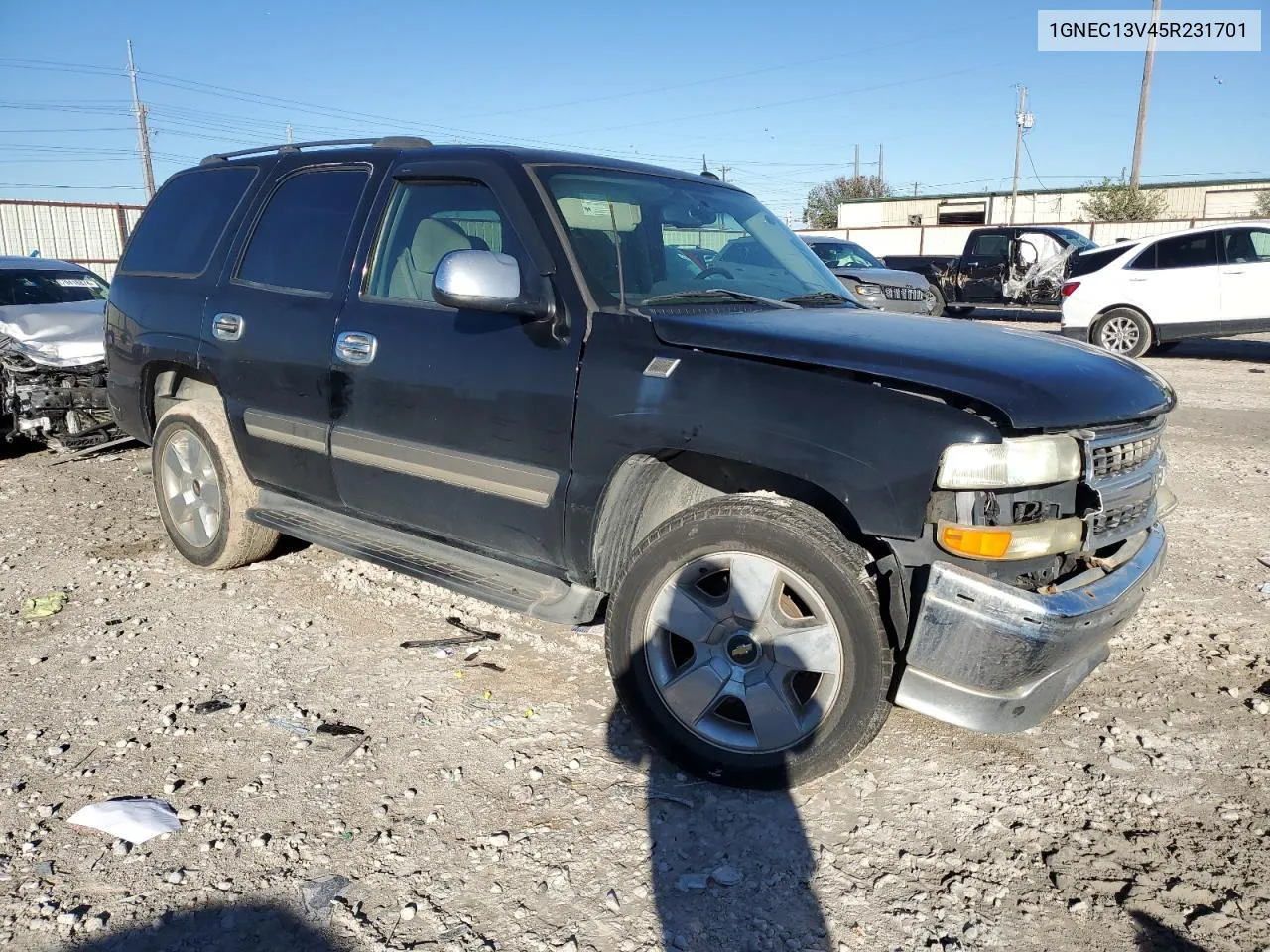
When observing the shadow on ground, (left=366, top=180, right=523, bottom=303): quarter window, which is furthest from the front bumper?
(left=366, top=180, right=523, bottom=303): quarter window

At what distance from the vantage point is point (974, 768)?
3.03 metres

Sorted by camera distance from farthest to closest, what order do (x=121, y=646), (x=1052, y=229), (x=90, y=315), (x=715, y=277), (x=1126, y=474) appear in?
(x=1052, y=229), (x=90, y=315), (x=121, y=646), (x=715, y=277), (x=1126, y=474)

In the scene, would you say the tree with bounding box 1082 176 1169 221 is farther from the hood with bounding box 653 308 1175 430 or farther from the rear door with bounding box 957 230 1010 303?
the hood with bounding box 653 308 1175 430

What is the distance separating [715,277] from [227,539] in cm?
271

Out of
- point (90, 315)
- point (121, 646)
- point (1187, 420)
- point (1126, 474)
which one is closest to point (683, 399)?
point (1126, 474)

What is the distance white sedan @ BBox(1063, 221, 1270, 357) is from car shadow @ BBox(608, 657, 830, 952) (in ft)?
39.5

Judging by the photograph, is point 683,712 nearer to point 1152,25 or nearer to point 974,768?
point 974,768

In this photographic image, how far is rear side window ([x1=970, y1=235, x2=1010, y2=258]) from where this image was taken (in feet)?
59.3

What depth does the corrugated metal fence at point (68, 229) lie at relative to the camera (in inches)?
868

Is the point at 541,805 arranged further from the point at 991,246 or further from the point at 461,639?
the point at 991,246

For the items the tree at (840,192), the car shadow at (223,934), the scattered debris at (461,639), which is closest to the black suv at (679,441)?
the scattered debris at (461,639)

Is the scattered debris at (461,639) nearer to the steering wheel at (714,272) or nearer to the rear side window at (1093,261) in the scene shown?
the steering wheel at (714,272)

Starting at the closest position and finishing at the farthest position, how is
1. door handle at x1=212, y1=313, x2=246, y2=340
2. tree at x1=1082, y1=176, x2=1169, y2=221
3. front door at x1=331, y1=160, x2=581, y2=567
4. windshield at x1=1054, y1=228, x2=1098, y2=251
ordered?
front door at x1=331, y1=160, x2=581, y2=567 → door handle at x1=212, y1=313, x2=246, y2=340 → windshield at x1=1054, y1=228, x2=1098, y2=251 → tree at x1=1082, y1=176, x2=1169, y2=221

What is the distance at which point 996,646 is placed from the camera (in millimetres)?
2447
